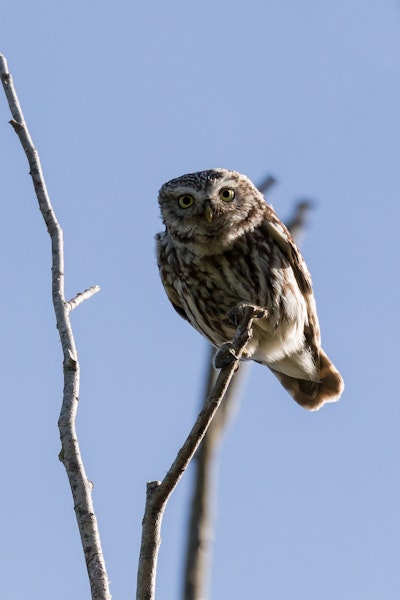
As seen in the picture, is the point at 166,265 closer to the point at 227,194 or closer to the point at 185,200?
the point at 185,200

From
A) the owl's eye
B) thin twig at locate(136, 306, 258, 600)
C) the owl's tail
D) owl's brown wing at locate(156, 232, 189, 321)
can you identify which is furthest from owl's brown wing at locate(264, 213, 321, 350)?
thin twig at locate(136, 306, 258, 600)

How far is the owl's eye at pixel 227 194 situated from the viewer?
5.65 metres

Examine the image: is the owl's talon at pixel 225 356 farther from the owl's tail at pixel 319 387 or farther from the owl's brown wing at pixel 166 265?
the owl's tail at pixel 319 387

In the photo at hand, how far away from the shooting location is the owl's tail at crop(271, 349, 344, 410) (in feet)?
20.5

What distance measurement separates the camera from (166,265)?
19.1 feet

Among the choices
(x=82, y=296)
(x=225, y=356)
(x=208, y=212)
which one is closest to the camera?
(x=82, y=296)

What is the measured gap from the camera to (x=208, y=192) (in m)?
5.57

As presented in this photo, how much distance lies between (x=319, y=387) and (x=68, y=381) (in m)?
3.38

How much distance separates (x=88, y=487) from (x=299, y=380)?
368 cm

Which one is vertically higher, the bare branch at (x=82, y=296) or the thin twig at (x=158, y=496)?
the bare branch at (x=82, y=296)

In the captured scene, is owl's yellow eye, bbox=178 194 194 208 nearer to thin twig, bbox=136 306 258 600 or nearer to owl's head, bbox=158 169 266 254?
owl's head, bbox=158 169 266 254

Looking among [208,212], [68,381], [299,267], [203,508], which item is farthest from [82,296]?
[299,267]

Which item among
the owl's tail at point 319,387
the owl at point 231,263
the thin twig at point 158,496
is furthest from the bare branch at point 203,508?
the owl's tail at point 319,387

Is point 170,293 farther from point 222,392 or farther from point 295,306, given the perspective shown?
point 222,392
